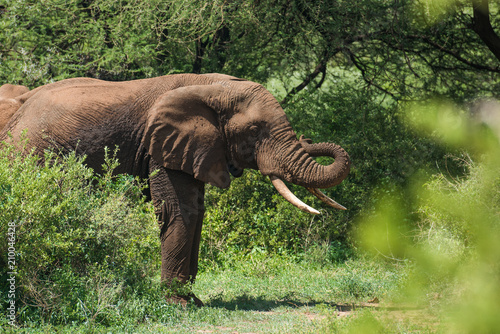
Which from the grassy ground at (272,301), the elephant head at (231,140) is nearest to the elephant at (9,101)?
the elephant head at (231,140)

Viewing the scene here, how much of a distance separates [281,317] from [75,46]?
29.9ft

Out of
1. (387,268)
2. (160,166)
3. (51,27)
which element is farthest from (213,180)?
(51,27)

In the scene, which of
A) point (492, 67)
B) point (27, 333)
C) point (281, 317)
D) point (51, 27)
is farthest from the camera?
point (51, 27)

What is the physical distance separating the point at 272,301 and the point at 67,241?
9.31 feet

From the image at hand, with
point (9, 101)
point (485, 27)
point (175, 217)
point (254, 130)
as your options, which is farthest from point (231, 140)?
point (485, 27)

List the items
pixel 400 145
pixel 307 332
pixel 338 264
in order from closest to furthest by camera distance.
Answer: pixel 307 332 → pixel 338 264 → pixel 400 145

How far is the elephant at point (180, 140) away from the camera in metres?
7.12

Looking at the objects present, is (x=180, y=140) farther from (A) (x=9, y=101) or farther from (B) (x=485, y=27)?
(B) (x=485, y=27)

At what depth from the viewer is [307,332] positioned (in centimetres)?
572

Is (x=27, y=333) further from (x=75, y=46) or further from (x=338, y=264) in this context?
(x=75, y=46)

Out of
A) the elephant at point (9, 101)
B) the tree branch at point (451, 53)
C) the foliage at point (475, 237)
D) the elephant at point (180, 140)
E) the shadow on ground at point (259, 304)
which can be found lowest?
the shadow on ground at point (259, 304)

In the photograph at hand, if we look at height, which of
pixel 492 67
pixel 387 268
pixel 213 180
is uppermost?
pixel 492 67

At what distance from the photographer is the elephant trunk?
704 centimetres

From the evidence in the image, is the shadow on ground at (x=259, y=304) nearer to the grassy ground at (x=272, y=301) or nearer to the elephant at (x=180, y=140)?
the grassy ground at (x=272, y=301)
